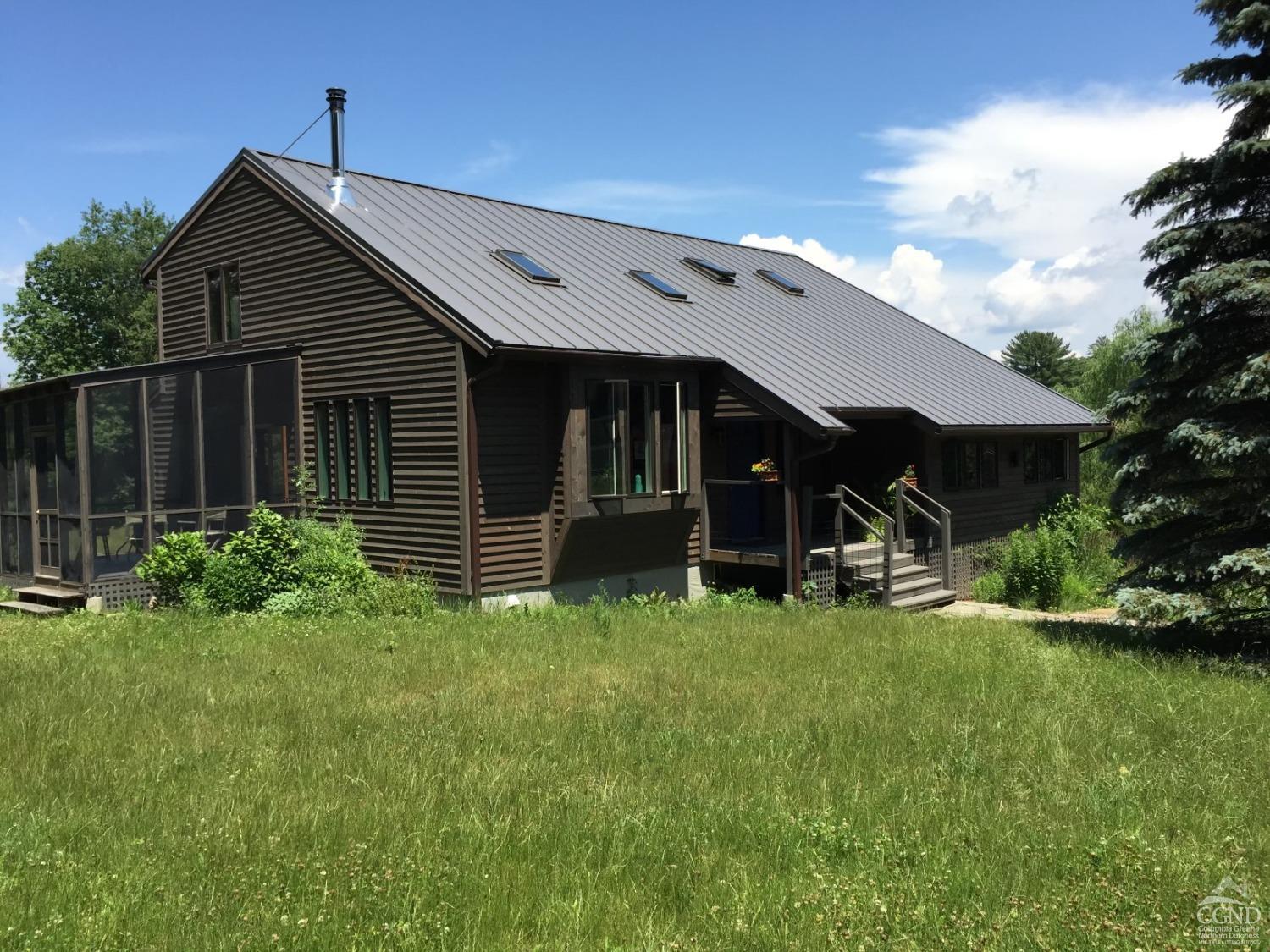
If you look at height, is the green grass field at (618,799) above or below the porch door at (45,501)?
below

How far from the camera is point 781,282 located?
2597 cm

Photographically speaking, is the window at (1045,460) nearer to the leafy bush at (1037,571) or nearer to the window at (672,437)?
the leafy bush at (1037,571)

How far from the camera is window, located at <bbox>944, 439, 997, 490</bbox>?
2197 centimetres

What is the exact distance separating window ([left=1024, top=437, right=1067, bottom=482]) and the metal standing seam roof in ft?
2.80

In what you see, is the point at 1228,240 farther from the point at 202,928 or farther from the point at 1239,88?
the point at 202,928

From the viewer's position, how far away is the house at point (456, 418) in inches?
591

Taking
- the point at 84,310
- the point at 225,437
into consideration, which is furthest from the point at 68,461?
the point at 84,310

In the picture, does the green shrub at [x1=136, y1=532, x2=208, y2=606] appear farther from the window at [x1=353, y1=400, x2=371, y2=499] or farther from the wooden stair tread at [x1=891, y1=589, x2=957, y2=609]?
the wooden stair tread at [x1=891, y1=589, x2=957, y2=609]

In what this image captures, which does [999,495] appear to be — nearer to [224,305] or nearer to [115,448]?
[224,305]

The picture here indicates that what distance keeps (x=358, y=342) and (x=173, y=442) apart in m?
3.80

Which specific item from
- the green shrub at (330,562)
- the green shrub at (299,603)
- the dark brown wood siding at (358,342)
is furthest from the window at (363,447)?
the green shrub at (299,603)

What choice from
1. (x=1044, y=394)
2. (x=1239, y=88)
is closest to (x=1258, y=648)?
(x=1239, y=88)

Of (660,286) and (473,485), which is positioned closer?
(473,485)

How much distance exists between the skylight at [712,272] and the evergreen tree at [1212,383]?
38.2ft
